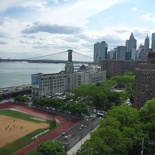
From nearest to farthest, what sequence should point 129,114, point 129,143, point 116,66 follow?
point 129,143 → point 129,114 → point 116,66

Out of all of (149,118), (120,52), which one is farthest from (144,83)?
(120,52)

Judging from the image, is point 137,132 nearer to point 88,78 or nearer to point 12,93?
point 12,93

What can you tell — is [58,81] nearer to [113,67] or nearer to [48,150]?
[48,150]

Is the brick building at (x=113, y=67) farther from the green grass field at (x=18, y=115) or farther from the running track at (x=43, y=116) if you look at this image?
the green grass field at (x=18, y=115)

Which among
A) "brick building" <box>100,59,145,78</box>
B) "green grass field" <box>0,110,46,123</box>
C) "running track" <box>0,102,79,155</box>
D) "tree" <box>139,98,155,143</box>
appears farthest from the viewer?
"brick building" <box>100,59,145,78</box>

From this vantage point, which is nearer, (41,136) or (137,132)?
(137,132)

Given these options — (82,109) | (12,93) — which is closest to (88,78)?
(12,93)

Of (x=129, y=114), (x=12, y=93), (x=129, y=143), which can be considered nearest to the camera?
(x=129, y=143)

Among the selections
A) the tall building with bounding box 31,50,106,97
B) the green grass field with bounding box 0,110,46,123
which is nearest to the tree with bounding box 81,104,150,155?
the green grass field with bounding box 0,110,46,123

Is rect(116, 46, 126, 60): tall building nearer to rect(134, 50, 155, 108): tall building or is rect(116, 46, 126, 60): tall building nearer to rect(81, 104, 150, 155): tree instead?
rect(134, 50, 155, 108): tall building
